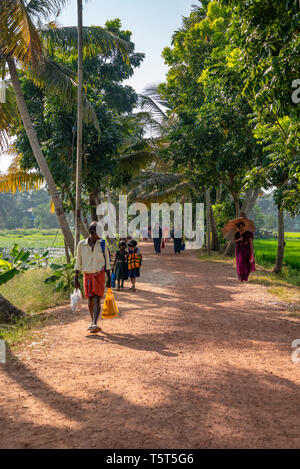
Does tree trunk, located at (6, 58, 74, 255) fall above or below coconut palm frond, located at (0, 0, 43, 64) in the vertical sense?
below

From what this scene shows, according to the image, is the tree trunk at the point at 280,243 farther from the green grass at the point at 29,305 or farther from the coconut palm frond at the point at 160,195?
the coconut palm frond at the point at 160,195

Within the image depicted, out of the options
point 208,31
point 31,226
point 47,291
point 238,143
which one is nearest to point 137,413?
point 47,291

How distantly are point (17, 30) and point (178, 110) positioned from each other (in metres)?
8.28

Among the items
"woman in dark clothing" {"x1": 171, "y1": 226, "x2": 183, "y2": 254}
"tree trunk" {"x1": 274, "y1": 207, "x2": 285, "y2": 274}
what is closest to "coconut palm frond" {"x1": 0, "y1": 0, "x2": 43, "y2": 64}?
"tree trunk" {"x1": 274, "y1": 207, "x2": 285, "y2": 274}

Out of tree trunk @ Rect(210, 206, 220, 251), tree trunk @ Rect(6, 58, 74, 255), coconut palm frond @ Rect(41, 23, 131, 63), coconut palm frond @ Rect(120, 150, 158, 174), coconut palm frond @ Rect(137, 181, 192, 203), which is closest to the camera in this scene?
tree trunk @ Rect(6, 58, 74, 255)

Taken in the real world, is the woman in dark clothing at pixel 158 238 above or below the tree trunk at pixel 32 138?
below

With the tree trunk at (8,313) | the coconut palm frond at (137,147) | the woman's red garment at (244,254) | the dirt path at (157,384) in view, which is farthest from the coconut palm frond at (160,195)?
the tree trunk at (8,313)

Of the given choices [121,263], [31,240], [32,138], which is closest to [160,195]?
[121,263]

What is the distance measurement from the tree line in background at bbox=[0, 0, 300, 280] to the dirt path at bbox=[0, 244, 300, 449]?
277 centimetres

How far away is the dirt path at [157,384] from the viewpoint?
2.80 metres

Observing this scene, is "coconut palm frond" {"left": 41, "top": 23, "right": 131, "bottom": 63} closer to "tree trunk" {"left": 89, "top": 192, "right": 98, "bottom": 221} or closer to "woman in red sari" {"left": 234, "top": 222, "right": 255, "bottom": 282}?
"woman in red sari" {"left": 234, "top": 222, "right": 255, "bottom": 282}

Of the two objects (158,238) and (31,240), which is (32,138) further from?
(31,240)

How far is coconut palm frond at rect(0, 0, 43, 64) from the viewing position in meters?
7.32

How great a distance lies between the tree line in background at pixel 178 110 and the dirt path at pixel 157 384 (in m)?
2.77
